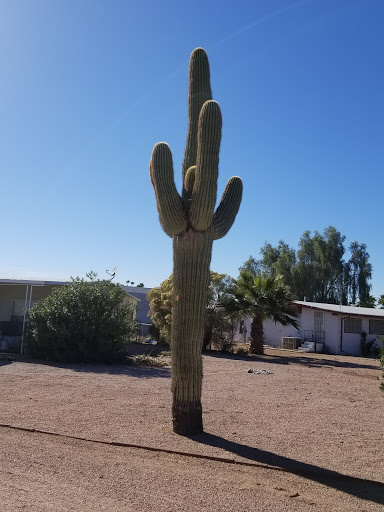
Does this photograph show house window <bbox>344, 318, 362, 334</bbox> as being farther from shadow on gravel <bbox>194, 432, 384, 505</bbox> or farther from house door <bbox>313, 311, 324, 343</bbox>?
shadow on gravel <bbox>194, 432, 384, 505</bbox>

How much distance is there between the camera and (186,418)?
295 inches

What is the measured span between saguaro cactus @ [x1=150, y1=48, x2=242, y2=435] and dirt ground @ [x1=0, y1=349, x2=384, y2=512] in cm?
62

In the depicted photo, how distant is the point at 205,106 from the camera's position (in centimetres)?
779

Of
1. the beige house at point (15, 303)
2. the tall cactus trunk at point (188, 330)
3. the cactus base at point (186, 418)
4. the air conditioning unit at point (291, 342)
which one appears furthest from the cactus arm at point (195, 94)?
the air conditioning unit at point (291, 342)

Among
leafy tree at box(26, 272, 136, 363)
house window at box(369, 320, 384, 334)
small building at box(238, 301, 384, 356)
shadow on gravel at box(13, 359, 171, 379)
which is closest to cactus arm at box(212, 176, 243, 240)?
shadow on gravel at box(13, 359, 171, 379)

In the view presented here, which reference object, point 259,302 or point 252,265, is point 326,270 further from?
point 259,302

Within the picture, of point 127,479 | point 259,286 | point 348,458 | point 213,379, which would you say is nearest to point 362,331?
point 259,286

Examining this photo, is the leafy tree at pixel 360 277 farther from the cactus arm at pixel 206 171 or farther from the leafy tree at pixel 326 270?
the cactus arm at pixel 206 171

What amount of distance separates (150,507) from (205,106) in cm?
567

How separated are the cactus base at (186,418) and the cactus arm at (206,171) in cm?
271

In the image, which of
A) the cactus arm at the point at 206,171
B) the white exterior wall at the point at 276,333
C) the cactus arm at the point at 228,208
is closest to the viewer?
the cactus arm at the point at 206,171

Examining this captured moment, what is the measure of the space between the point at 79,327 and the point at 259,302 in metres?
8.75

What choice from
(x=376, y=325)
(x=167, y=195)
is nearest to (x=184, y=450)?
(x=167, y=195)

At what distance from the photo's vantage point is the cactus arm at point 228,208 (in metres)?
8.23
